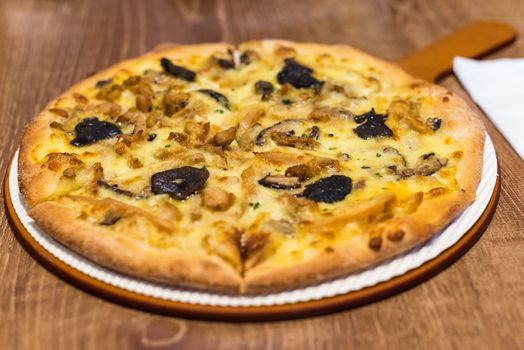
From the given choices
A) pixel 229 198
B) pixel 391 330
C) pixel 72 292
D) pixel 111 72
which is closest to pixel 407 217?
pixel 391 330

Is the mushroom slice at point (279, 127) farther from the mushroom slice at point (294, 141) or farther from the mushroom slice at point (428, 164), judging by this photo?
the mushroom slice at point (428, 164)

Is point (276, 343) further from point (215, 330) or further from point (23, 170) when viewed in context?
point (23, 170)

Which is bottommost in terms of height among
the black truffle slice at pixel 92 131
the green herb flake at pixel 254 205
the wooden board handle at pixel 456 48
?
the wooden board handle at pixel 456 48

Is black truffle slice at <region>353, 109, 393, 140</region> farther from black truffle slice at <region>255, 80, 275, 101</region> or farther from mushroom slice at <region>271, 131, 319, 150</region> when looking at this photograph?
black truffle slice at <region>255, 80, 275, 101</region>

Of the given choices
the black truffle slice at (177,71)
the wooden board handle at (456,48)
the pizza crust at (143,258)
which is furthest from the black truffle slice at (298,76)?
the pizza crust at (143,258)

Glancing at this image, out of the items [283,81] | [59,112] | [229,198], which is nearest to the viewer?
[229,198]

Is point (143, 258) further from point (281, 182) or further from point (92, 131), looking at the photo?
point (92, 131)

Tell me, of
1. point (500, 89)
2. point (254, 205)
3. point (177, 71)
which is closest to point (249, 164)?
point (254, 205)
